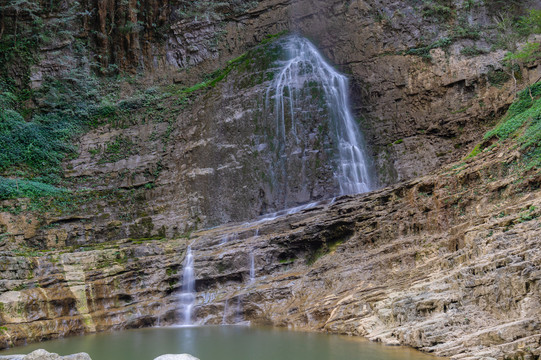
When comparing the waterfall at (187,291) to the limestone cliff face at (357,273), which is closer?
the limestone cliff face at (357,273)

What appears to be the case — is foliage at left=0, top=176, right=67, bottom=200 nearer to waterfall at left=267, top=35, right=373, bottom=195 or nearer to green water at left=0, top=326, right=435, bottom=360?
green water at left=0, top=326, right=435, bottom=360

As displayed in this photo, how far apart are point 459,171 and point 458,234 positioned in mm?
2807

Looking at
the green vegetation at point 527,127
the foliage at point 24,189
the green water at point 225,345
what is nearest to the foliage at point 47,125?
the foliage at point 24,189

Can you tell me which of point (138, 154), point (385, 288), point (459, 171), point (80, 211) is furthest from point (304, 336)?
point (138, 154)

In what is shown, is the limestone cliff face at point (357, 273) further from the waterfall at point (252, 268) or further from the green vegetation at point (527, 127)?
the green vegetation at point (527, 127)

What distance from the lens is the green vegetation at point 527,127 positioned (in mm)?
11616

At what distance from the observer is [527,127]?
13500mm

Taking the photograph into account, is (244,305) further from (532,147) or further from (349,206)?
(532,147)

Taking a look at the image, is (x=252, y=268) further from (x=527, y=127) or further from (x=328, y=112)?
(x=328, y=112)

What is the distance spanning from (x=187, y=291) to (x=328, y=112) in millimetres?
11840

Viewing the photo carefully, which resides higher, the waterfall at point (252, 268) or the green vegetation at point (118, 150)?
the green vegetation at point (118, 150)

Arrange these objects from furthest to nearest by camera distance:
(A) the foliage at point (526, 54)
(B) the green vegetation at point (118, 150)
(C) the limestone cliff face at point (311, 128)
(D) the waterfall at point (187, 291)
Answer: (B) the green vegetation at point (118, 150) → (C) the limestone cliff face at point (311, 128) → (A) the foliage at point (526, 54) → (D) the waterfall at point (187, 291)

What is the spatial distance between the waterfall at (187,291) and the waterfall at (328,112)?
693 cm

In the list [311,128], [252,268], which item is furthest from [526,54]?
[252,268]
